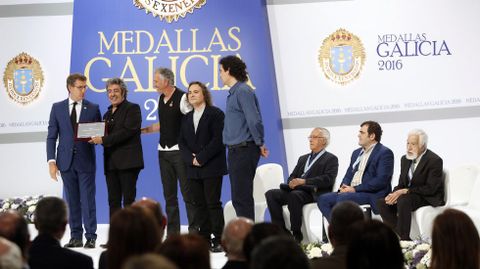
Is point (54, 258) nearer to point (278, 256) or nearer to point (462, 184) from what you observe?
point (278, 256)

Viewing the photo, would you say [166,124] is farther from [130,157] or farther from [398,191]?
[398,191]

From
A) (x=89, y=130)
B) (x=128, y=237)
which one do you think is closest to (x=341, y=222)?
(x=128, y=237)

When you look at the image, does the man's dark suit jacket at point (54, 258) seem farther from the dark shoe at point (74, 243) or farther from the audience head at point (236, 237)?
the dark shoe at point (74, 243)

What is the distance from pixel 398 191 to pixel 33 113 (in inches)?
191

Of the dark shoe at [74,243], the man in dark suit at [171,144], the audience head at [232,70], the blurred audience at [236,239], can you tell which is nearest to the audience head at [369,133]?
the audience head at [232,70]

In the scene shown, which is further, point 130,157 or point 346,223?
point 130,157

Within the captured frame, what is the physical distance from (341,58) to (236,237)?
6.68 m

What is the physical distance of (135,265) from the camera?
2285 millimetres

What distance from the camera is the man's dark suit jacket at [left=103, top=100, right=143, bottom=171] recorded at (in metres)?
7.53

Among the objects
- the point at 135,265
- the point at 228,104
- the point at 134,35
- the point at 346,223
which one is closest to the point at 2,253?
the point at 135,265

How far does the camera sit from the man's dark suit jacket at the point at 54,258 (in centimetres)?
387

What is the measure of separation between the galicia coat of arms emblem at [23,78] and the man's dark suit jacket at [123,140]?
10.3 ft

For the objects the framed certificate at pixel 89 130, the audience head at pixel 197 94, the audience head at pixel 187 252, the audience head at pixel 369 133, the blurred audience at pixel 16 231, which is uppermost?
the audience head at pixel 197 94

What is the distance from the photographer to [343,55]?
10.2 meters
